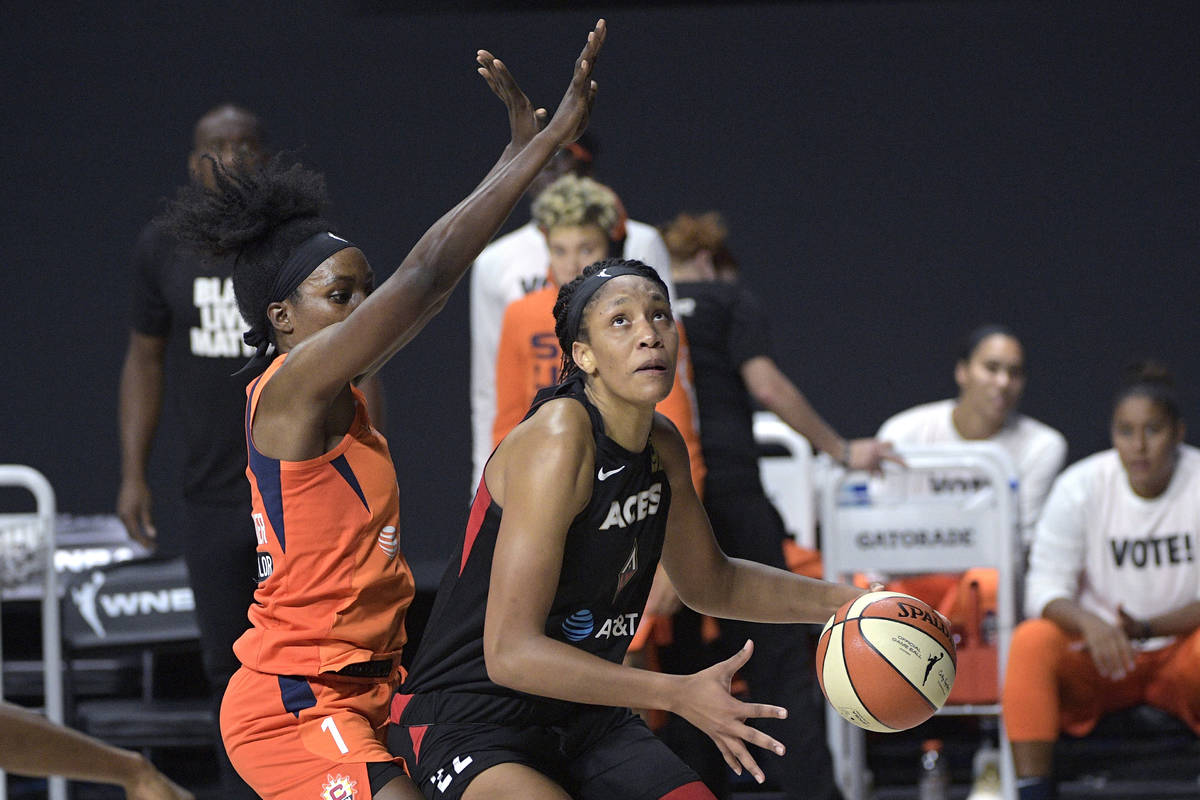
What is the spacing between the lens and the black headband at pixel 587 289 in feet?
8.36

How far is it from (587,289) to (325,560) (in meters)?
0.65

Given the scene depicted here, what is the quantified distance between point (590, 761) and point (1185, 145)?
507 cm

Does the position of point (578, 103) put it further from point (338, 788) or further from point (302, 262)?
point (338, 788)

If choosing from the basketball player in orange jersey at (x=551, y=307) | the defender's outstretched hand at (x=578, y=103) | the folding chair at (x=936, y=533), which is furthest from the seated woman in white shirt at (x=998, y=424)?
the defender's outstretched hand at (x=578, y=103)

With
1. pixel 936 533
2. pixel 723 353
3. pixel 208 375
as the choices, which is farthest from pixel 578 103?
pixel 936 533

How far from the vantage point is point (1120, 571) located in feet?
16.1

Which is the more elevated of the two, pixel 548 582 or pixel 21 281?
pixel 21 281

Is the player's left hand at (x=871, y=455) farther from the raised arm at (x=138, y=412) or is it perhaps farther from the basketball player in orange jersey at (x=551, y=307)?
the raised arm at (x=138, y=412)

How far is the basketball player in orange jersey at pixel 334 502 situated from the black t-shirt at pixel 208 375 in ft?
3.84

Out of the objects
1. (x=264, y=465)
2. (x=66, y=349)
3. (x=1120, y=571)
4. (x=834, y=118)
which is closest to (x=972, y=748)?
(x=1120, y=571)

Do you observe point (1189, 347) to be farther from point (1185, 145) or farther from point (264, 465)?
point (264, 465)

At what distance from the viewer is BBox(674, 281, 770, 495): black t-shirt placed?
440 centimetres

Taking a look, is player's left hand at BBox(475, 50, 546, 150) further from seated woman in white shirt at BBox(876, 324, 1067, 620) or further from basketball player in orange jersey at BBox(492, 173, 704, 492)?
seated woman in white shirt at BBox(876, 324, 1067, 620)

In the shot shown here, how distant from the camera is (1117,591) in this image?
4910 millimetres
